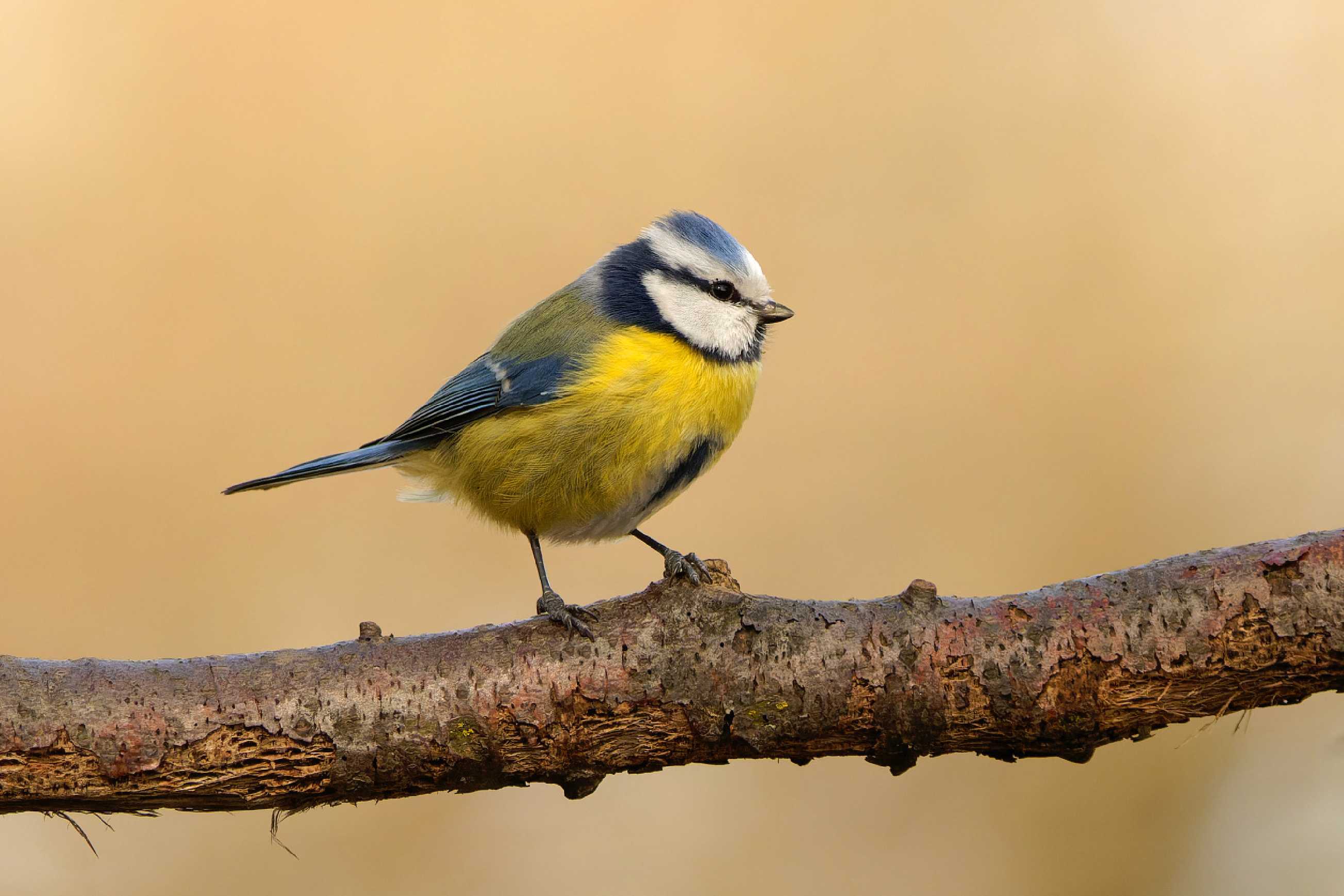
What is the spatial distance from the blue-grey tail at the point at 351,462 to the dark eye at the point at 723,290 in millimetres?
657

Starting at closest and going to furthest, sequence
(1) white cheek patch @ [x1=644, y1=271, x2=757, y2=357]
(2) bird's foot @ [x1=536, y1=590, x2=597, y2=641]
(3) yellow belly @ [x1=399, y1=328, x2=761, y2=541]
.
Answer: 1. (2) bird's foot @ [x1=536, y1=590, x2=597, y2=641]
2. (3) yellow belly @ [x1=399, y1=328, x2=761, y2=541]
3. (1) white cheek patch @ [x1=644, y1=271, x2=757, y2=357]

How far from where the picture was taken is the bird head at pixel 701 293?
6.97 feet

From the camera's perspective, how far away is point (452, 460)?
2.25 metres

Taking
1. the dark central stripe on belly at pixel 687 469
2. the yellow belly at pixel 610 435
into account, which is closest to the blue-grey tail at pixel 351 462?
the yellow belly at pixel 610 435

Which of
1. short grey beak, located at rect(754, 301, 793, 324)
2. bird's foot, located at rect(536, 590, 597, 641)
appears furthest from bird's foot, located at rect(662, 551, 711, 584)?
short grey beak, located at rect(754, 301, 793, 324)

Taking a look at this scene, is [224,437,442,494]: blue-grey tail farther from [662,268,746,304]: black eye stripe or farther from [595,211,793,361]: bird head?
[662,268,746,304]: black eye stripe

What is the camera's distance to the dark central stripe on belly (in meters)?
2.06

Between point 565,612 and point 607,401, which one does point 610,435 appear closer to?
point 607,401

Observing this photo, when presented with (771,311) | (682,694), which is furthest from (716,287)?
(682,694)

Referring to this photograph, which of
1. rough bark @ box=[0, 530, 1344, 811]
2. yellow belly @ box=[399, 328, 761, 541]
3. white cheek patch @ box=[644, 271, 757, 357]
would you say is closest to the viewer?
rough bark @ box=[0, 530, 1344, 811]

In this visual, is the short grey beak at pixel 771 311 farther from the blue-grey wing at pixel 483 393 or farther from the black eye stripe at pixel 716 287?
the blue-grey wing at pixel 483 393

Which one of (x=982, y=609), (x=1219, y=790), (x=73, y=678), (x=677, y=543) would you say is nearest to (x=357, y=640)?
(x=73, y=678)

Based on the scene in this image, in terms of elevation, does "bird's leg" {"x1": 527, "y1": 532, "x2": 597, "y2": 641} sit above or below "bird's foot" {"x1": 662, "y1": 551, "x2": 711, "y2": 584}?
below

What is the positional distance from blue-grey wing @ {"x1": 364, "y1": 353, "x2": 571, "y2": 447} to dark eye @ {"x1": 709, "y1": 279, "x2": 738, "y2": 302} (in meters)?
0.33
